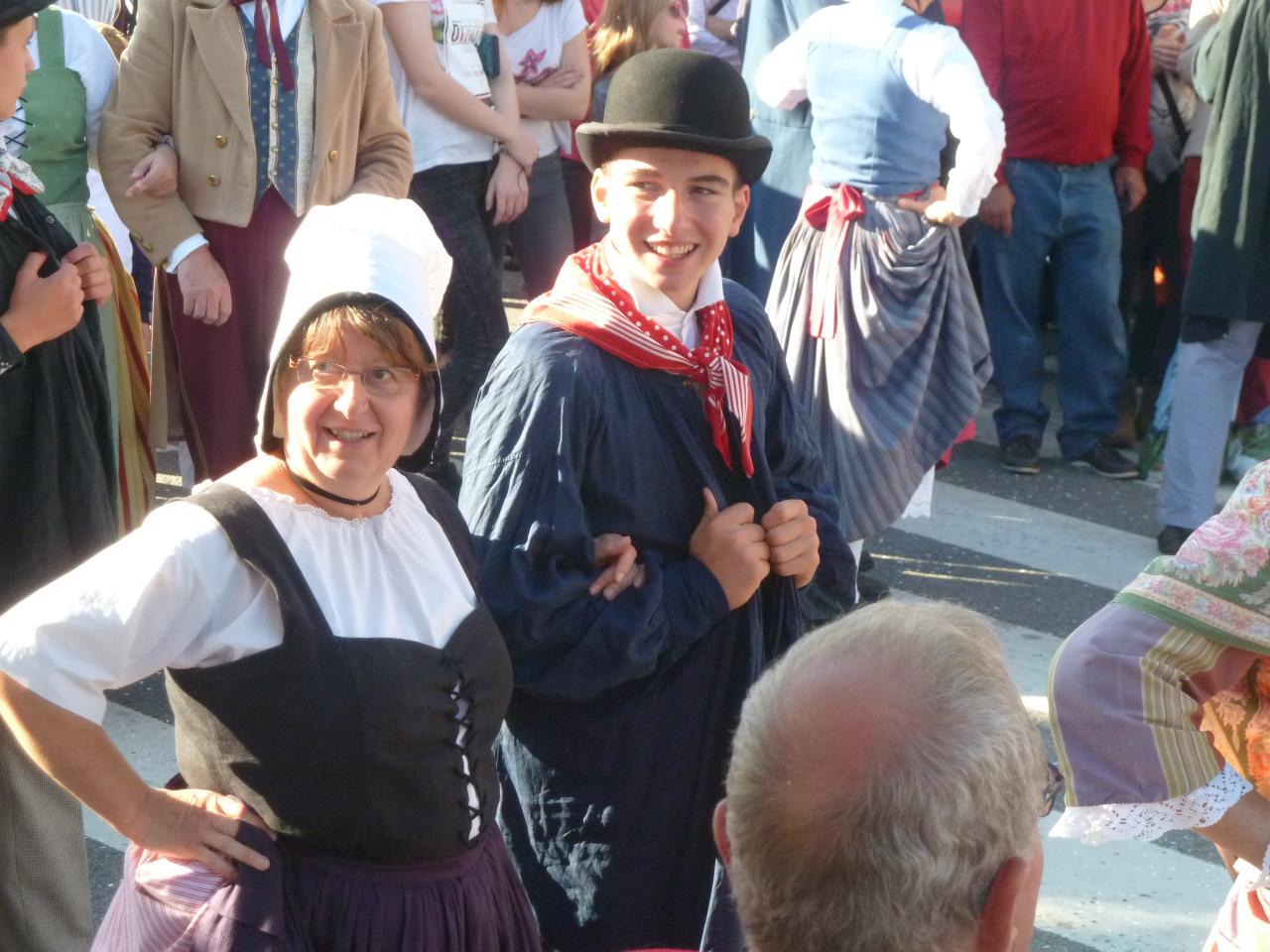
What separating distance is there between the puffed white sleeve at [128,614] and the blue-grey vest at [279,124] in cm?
256

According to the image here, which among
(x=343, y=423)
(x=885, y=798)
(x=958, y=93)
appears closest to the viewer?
(x=885, y=798)

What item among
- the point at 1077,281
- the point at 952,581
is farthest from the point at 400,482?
the point at 1077,281

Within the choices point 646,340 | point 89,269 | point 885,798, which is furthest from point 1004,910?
point 89,269

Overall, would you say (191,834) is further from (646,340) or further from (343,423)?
(646,340)

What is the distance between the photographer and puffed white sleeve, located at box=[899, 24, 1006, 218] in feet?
16.8

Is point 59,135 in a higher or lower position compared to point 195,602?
higher

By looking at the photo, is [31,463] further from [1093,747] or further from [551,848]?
[1093,747]

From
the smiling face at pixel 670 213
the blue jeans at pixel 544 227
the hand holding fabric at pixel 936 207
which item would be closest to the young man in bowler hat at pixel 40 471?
the smiling face at pixel 670 213

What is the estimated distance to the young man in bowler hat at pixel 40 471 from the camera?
9.85 feet

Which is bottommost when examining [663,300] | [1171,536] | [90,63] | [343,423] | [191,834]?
[1171,536]

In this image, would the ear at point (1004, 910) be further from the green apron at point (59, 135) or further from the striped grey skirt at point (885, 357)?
the striped grey skirt at point (885, 357)

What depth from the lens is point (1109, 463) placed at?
7004mm

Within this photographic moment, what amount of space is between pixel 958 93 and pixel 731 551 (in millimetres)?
2852

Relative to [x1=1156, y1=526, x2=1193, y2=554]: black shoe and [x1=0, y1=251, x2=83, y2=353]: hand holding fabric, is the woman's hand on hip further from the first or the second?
[x1=1156, y1=526, x2=1193, y2=554]: black shoe
